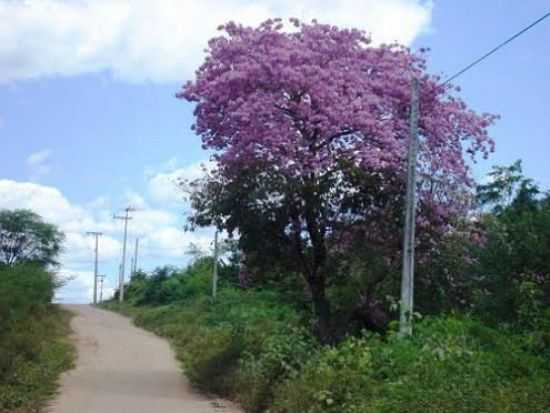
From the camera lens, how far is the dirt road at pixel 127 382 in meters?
14.7

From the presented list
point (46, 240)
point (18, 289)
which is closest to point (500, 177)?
point (18, 289)

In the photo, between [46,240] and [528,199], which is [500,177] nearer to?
[528,199]

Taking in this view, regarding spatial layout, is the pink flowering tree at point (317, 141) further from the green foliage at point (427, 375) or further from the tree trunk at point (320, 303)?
the green foliage at point (427, 375)

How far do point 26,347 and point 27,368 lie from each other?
185cm

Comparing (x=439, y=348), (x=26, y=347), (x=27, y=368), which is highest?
(x=439, y=348)

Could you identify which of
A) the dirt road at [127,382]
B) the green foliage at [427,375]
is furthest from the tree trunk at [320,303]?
the green foliage at [427,375]

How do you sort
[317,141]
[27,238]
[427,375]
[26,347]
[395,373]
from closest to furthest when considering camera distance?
[427,375]
[395,373]
[317,141]
[26,347]
[27,238]

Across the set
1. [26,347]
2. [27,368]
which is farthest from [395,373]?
[26,347]

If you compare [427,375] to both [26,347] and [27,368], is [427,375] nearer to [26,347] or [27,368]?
[27,368]

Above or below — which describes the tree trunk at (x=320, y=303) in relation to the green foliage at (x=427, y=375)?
above

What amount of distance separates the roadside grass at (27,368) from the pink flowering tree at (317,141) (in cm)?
446

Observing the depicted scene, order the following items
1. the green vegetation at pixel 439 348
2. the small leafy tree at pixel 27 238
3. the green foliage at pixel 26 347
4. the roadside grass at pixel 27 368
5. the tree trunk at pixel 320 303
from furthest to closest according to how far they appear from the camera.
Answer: the small leafy tree at pixel 27 238
the tree trunk at pixel 320 303
the green foliage at pixel 26 347
the roadside grass at pixel 27 368
the green vegetation at pixel 439 348

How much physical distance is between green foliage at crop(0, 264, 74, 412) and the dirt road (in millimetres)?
443

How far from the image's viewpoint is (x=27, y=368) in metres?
17.7
